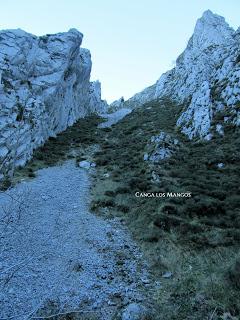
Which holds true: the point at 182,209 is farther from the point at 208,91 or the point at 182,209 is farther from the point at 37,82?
the point at 37,82

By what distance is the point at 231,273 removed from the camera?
1209 cm

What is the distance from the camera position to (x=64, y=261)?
14398 mm

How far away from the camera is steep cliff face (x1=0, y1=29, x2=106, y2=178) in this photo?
31803 mm

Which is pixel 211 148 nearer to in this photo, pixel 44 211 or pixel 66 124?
pixel 44 211

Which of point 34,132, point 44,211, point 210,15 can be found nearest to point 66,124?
point 34,132

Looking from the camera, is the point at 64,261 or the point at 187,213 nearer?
the point at 64,261

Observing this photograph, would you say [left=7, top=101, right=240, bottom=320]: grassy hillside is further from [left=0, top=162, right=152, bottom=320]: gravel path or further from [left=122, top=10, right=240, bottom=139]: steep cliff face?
[left=122, top=10, right=240, bottom=139]: steep cliff face

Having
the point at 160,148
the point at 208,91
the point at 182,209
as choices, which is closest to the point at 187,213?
the point at 182,209

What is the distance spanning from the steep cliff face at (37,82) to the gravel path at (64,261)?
10403 mm

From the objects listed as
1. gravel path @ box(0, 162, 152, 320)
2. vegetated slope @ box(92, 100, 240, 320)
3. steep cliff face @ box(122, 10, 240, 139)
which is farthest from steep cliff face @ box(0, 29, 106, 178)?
steep cliff face @ box(122, 10, 240, 139)

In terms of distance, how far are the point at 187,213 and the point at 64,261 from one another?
7791mm

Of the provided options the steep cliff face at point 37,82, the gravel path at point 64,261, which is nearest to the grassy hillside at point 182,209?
the gravel path at point 64,261

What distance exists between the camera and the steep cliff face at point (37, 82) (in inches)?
1252

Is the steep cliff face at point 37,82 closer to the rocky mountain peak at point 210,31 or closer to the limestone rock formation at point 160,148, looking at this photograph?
the limestone rock formation at point 160,148
